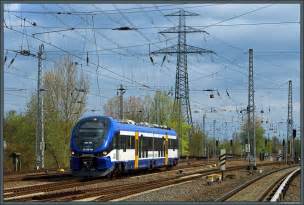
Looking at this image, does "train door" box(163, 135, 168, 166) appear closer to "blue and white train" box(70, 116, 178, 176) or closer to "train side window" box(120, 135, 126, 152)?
"blue and white train" box(70, 116, 178, 176)

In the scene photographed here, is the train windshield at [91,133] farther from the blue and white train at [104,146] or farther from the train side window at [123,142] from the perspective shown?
the train side window at [123,142]

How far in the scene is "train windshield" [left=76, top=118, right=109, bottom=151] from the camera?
105 feet

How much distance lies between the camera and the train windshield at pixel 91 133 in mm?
31859

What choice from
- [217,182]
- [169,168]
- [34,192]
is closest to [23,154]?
[169,168]

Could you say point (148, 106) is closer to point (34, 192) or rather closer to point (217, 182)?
point (217, 182)

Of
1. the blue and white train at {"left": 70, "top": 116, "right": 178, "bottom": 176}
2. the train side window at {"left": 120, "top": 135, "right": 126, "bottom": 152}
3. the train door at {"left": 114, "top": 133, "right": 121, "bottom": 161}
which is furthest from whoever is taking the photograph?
the train side window at {"left": 120, "top": 135, "right": 126, "bottom": 152}

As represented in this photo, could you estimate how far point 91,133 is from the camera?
32.1 metres

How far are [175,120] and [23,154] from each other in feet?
75.4

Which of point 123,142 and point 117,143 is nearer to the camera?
point 117,143

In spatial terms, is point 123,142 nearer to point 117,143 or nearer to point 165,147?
point 117,143

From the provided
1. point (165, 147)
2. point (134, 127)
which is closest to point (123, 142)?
point (134, 127)

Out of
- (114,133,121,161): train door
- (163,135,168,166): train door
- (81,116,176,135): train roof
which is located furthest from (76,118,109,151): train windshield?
(163,135,168,166): train door

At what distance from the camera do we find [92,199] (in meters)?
21.6

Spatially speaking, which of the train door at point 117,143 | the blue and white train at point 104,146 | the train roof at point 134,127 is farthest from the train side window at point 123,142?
the train roof at point 134,127
